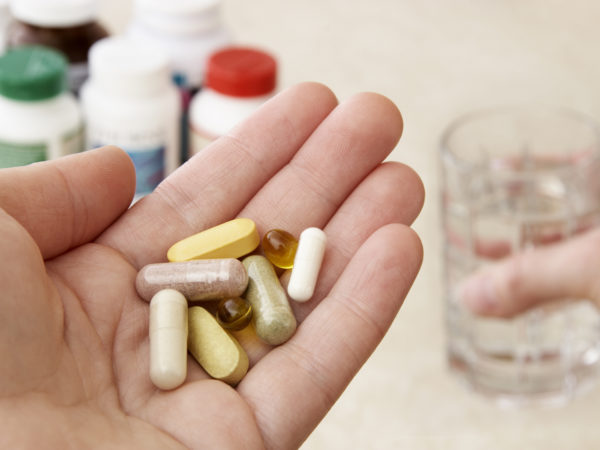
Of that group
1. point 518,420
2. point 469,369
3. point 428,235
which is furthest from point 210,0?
point 518,420

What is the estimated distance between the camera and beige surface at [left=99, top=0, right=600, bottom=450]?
1.39m

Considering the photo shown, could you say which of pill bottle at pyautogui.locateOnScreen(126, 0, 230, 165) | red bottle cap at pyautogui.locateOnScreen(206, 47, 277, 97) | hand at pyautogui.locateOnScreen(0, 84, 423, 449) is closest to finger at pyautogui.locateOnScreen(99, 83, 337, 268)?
hand at pyautogui.locateOnScreen(0, 84, 423, 449)

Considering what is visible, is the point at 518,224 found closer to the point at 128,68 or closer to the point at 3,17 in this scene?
the point at 128,68

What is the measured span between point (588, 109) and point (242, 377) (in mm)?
1275

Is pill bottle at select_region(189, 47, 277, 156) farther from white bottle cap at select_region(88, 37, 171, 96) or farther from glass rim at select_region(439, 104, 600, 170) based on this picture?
glass rim at select_region(439, 104, 600, 170)

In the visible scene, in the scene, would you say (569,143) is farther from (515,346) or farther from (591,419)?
(591,419)

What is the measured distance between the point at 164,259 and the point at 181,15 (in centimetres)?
59

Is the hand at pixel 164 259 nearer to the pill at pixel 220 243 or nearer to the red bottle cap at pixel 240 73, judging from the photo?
the pill at pixel 220 243

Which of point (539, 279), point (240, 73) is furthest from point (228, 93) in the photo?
point (539, 279)

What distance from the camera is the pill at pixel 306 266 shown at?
88cm

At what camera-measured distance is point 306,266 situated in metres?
0.88

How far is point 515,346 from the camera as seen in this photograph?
4.49 ft

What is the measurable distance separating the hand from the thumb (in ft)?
0.42

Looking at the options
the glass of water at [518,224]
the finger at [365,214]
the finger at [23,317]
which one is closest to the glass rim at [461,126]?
the glass of water at [518,224]
